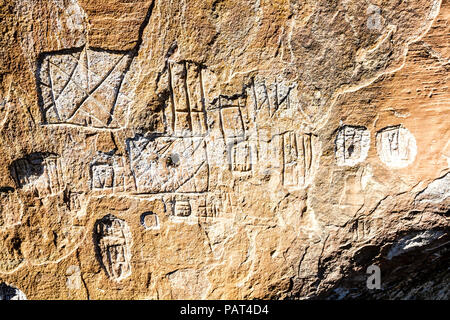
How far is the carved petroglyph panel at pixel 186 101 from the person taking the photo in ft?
7.25

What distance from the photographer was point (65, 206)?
239cm

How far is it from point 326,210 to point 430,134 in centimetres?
65

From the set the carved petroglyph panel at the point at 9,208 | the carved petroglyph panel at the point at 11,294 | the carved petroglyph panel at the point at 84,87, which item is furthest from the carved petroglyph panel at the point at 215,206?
the carved petroglyph panel at the point at 11,294

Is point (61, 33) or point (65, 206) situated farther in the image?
point (65, 206)

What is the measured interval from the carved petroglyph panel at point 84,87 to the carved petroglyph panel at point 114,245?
1.78ft

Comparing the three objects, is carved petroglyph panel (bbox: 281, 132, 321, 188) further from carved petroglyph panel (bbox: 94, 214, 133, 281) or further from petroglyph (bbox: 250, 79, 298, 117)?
carved petroglyph panel (bbox: 94, 214, 133, 281)

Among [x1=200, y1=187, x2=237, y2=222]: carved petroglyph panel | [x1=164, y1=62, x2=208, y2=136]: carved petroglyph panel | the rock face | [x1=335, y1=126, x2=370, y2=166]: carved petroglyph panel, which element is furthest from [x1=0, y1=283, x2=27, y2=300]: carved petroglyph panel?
[x1=335, y1=126, x2=370, y2=166]: carved petroglyph panel

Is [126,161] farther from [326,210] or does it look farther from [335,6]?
[335,6]

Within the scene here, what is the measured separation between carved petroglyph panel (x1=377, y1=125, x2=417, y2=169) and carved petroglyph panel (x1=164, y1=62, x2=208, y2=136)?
2.97ft

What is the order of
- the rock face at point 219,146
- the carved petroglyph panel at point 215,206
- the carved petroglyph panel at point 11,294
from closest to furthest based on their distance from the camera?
the rock face at point 219,146 → the carved petroglyph panel at point 215,206 → the carved petroglyph panel at point 11,294

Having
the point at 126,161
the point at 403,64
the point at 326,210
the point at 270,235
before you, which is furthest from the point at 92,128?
the point at 403,64

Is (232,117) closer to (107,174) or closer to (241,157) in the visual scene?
(241,157)

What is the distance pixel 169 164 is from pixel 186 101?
1.13 ft

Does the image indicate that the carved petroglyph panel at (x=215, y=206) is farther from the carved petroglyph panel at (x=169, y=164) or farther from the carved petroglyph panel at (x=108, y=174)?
the carved petroglyph panel at (x=108, y=174)
